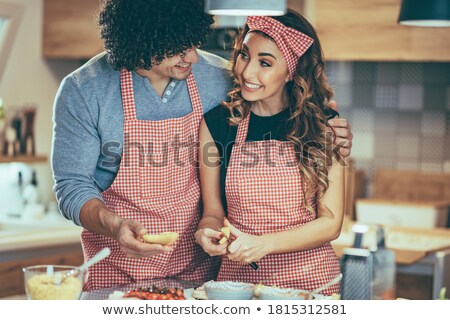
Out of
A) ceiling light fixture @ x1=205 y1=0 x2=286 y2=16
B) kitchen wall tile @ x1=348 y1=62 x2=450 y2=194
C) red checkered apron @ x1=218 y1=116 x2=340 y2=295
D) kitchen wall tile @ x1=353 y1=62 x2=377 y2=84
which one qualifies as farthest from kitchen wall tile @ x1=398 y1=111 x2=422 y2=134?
ceiling light fixture @ x1=205 y1=0 x2=286 y2=16

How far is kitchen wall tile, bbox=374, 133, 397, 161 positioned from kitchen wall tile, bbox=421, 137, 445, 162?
7.1 inches

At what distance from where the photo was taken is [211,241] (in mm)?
2326

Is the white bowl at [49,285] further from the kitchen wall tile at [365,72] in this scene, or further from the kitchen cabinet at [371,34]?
the kitchen wall tile at [365,72]

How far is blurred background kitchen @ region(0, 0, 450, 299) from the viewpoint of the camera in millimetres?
4422

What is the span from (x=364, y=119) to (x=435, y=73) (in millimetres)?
519

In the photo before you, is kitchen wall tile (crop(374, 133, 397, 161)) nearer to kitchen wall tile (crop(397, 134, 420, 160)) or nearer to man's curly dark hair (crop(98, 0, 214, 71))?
kitchen wall tile (crop(397, 134, 420, 160))

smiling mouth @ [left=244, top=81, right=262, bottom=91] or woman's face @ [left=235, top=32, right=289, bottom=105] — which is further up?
woman's face @ [left=235, top=32, right=289, bottom=105]

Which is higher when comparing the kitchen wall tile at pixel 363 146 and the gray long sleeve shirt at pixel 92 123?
the gray long sleeve shirt at pixel 92 123

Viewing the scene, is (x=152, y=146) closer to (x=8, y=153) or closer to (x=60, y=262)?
(x=60, y=262)

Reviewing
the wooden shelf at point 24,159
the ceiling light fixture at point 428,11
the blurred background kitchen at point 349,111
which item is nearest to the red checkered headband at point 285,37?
the ceiling light fixture at point 428,11

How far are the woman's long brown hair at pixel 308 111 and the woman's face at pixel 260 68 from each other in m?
0.08

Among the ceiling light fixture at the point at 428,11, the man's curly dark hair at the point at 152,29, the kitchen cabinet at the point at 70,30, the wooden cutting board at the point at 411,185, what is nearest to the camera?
the man's curly dark hair at the point at 152,29

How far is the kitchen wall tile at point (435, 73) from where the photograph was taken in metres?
5.03

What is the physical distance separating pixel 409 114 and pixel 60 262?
Answer: 2311 millimetres
